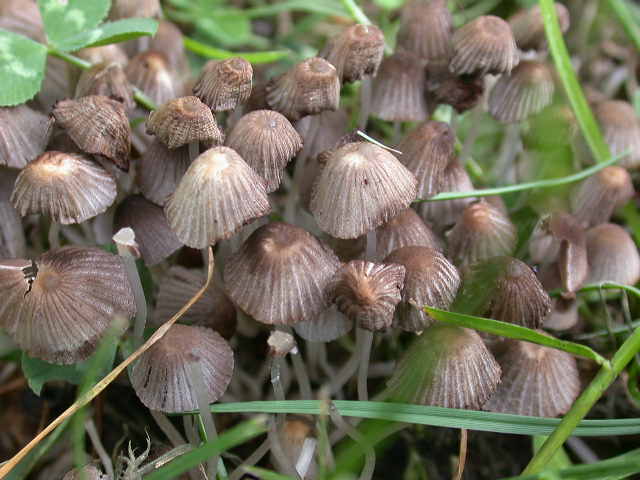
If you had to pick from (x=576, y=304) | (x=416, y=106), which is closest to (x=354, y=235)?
(x=416, y=106)

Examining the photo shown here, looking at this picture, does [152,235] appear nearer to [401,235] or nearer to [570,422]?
[401,235]

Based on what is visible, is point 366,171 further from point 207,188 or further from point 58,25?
point 58,25

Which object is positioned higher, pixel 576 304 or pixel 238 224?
pixel 238 224

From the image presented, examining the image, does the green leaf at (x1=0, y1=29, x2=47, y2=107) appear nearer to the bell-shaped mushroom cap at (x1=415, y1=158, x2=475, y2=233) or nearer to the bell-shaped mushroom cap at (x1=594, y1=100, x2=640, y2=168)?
the bell-shaped mushroom cap at (x1=415, y1=158, x2=475, y2=233)

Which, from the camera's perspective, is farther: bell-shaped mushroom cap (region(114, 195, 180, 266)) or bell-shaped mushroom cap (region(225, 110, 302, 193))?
bell-shaped mushroom cap (region(114, 195, 180, 266))

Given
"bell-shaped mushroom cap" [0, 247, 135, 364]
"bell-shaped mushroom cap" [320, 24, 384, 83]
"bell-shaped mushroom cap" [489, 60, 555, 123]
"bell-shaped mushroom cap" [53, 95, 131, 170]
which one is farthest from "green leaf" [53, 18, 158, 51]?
"bell-shaped mushroom cap" [489, 60, 555, 123]

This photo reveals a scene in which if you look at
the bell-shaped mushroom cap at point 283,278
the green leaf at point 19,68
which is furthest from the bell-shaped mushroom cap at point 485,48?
the green leaf at point 19,68

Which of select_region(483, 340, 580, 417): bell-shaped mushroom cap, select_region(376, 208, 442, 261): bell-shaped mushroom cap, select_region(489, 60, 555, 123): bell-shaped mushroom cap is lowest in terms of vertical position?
select_region(483, 340, 580, 417): bell-shaped mushroom cap
